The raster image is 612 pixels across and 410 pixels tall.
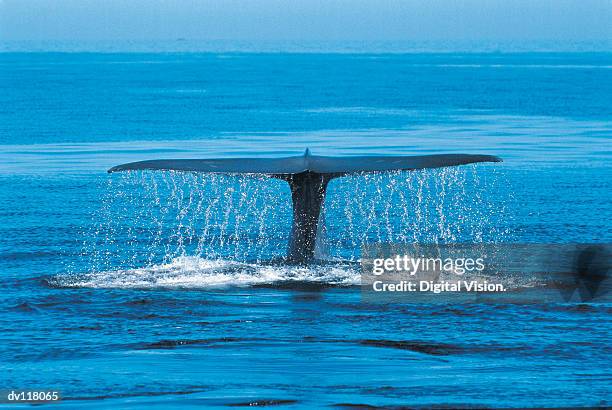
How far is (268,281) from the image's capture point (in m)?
13.5

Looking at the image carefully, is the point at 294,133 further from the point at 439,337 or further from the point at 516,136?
the point at 439,337

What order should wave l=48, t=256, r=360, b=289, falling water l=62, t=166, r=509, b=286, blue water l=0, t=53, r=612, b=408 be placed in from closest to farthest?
blue water l=0, t=53, r=612, b=408 < wave l=48, t=256, r=360, b=289 < falling water l=62, t=166, r=509, b=286

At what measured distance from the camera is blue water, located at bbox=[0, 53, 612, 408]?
969 centimetres

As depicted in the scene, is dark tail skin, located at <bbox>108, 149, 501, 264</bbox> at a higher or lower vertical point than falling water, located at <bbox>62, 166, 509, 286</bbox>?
lower

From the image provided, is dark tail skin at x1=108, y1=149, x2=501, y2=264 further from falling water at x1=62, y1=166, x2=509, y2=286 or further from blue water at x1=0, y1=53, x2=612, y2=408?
blue water at x1=0, y1=53, x2=612, y2=408

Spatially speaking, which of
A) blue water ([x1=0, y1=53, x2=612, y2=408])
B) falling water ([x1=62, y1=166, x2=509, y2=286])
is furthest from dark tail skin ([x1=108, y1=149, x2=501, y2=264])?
blue water ([x1=0, y1=53, x2=612, y2=408])

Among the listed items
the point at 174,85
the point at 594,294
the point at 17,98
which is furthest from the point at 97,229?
the point at 174,85

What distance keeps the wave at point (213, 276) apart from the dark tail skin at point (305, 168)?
0.37m

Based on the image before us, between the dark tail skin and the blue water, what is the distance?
0.50 meters

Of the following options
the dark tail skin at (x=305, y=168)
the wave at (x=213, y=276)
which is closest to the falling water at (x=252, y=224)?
the wave at (x=213, y=276)

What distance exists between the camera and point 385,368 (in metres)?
10.1

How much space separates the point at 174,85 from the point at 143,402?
6820cm

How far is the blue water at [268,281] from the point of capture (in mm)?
9688

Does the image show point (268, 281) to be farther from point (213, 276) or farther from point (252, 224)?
point (252, 224)
